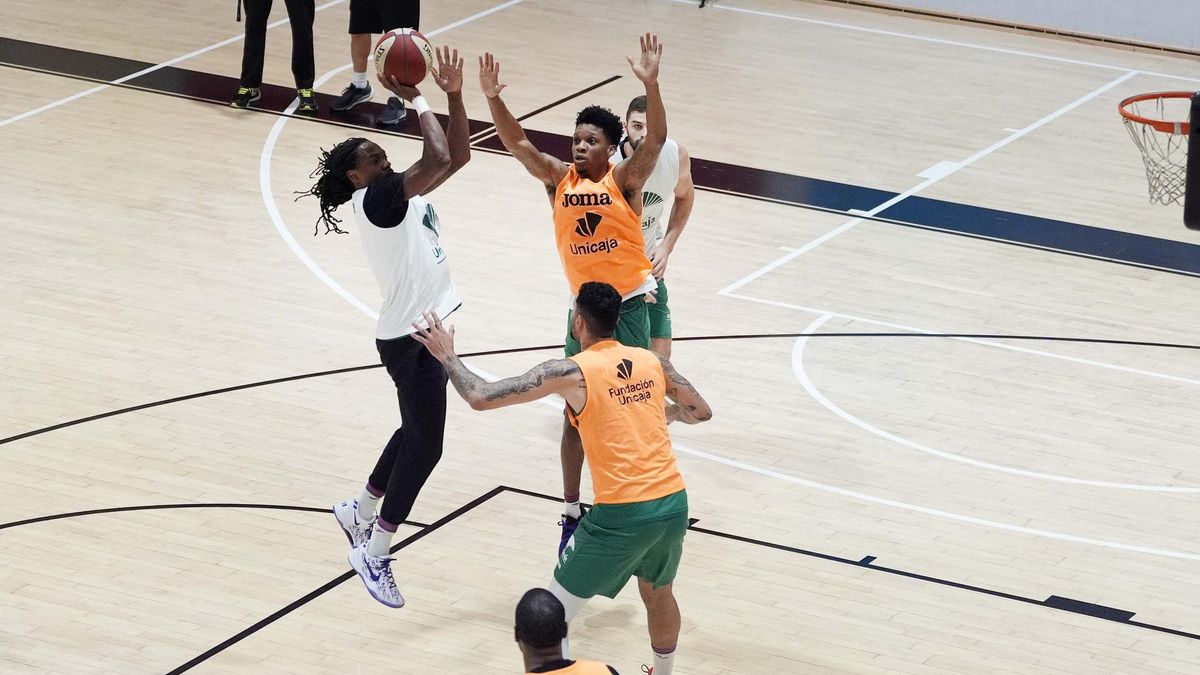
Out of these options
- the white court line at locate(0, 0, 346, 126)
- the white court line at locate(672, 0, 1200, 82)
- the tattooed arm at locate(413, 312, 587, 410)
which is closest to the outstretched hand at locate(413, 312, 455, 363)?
the tattooed arm at locate(413, 312, 587, 410)

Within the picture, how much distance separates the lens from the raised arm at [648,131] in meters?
6.92

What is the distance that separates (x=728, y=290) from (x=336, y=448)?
3389mm

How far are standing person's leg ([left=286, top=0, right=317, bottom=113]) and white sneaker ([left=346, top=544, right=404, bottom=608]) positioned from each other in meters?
7.96

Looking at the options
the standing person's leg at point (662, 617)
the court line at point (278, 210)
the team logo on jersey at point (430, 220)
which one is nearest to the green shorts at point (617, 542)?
the standing person's leg at point (662, 617)

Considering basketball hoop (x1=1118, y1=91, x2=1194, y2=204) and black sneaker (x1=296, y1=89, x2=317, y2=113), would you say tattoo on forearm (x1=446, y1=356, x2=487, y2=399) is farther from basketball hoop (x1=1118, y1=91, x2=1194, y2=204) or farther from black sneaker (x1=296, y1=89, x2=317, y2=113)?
black sneaker (x1=296, y1=89, x2=317, y2=113)

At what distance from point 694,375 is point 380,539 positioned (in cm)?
329

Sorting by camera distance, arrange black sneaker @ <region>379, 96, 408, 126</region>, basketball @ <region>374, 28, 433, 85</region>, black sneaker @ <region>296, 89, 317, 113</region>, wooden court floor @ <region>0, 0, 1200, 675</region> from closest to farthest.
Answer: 1. wooden court floor @ <region>0, 0, 1200, 675</region>
2. basketball @ <region>374, 28, 433, 85</region>
3. black sneaker @ <region>379, 96, 408, 126</region>
4. black sneaker @ <region>296, 89, 317, 113</region>

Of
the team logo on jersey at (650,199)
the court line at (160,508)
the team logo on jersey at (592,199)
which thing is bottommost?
the court line at (160,508)

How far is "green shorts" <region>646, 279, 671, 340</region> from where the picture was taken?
27.1 ft

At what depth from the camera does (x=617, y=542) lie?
224 inches

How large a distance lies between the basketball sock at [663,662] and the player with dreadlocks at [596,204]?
3.91ft

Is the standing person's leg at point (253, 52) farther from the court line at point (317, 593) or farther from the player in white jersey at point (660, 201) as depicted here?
the court line at point (317, 593)

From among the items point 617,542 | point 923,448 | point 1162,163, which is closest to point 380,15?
point 1162,163

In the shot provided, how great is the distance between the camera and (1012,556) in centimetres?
775
